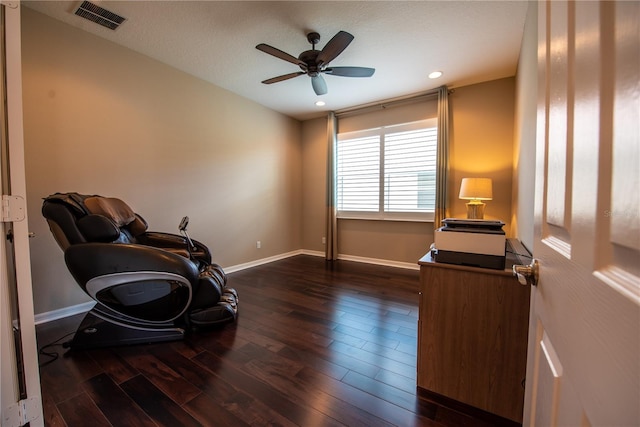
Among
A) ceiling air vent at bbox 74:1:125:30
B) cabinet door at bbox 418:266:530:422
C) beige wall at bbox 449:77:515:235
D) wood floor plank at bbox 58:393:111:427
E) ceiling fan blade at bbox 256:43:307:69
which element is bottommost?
wood floor plank at bbox 58:393:111:427

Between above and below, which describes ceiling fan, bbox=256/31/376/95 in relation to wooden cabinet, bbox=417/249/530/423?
above

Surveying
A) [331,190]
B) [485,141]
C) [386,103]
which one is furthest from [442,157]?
[331,190]

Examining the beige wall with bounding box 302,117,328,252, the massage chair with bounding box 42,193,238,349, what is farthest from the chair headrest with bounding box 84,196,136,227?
the beige wall with bounding box 302,117,328,252

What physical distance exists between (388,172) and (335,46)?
2.48 m

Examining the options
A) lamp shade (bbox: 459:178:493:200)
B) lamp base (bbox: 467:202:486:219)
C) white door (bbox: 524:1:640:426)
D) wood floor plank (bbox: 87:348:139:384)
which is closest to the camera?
white door (bbox: 524:1:640:426)

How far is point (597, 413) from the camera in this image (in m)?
0.35

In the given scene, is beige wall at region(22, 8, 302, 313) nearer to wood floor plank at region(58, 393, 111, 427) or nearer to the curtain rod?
the curtain rod

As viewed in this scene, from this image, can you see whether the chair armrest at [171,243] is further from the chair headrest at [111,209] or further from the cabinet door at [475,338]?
the cabinet door at [475,338]

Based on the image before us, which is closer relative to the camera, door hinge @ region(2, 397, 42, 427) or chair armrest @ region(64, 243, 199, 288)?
door hinge @ region(2, 397, 42, 427)

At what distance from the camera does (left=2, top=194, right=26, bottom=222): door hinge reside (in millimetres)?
1041

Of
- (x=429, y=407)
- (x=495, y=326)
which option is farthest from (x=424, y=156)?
(x=429, y=407)

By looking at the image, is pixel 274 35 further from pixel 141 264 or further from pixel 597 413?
pixel 597 413

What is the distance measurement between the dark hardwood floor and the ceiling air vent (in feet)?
8.95

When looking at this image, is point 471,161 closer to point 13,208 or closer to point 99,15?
point 13,208
